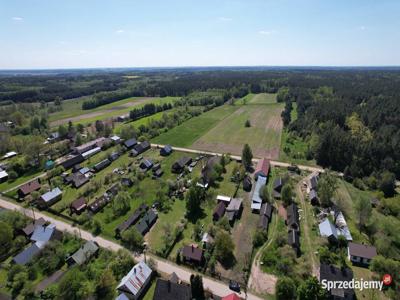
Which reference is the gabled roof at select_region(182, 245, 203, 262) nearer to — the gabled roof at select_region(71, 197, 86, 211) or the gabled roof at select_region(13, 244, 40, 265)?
the gabled roof at select_region(13, 244, 40, 265)

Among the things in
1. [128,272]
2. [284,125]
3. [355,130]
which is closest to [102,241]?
[128,272]

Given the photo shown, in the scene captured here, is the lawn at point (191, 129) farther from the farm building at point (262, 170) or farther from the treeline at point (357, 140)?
the treeline at point (357, 140)

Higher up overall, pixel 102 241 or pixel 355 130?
pixel 355 130

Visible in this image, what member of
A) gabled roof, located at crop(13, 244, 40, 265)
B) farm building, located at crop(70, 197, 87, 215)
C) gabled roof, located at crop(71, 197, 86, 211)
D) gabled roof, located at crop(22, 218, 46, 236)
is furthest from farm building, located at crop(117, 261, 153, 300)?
gabled roof, located at crop(71, 197, 86, 211)

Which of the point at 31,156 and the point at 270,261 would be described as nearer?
the point at 270,261

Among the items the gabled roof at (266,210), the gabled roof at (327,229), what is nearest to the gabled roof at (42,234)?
the gabled roof at (266,210)

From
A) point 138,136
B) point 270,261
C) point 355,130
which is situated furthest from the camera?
point 138,136

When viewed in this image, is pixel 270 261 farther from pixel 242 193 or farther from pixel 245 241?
pixel 242 193

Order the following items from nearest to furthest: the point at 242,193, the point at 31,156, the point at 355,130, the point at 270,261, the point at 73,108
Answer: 1. the point at 270,261
2. the point at 242,193
3. the point at 31,156
4. the point at 355,130
5. the point at 73,108
